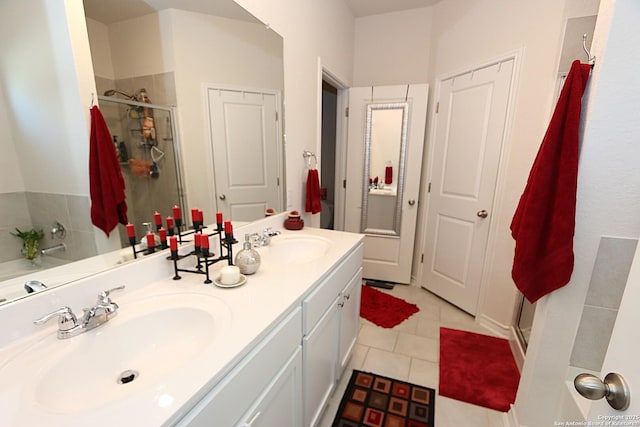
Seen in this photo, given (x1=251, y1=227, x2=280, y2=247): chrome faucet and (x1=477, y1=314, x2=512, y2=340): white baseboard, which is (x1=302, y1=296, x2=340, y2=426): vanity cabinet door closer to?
(x1=251, y1=227, x2=280, y2=247): chrome faucet

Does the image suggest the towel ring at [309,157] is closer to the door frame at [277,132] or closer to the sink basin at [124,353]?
the door frame at [277,132]

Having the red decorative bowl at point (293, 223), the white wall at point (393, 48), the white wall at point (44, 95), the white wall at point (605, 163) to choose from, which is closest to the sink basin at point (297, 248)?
the red decorative bowl at point (293, 223)

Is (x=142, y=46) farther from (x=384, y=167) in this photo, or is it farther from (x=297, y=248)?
(x=384, y=167)

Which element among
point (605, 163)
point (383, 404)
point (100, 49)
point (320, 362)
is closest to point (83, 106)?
point (100, 49)

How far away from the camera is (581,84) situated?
102 centimetres

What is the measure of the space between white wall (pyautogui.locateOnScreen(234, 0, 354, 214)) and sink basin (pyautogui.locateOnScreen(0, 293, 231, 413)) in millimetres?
1144

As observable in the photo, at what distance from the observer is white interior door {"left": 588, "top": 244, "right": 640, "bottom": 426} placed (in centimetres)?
48

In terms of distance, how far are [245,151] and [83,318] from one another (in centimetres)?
104

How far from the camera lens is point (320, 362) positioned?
1.28m

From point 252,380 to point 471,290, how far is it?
2.23 metres

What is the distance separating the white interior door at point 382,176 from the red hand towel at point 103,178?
2270mm

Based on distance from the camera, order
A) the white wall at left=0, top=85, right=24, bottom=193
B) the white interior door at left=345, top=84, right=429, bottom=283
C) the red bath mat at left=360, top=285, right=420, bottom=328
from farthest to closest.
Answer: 1. the white interior door at left=345, top=84, right=429, bottom=283
2. the red bath mat at left=360, top=285, right=420, bottom=328
3. the white wall at left=0, top=85, right=24, bottom=193

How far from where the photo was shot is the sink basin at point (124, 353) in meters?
0.61

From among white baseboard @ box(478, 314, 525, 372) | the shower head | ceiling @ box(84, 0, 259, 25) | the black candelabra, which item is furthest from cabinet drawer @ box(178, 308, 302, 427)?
white baseboard @ box(478, 314, 525, 372)
